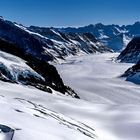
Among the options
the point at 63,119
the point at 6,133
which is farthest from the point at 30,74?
the point at 6,133

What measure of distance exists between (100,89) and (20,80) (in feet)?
118

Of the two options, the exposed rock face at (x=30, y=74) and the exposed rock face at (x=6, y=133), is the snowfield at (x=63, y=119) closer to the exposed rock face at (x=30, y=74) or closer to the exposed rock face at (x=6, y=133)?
the exposed rock face at (x=6, y=133)

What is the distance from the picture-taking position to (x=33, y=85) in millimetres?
61000

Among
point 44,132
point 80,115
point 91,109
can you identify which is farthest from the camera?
point 91,109

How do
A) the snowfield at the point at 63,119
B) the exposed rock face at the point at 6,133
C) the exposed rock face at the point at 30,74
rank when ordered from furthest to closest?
the exposed rock face at the point at 30,74
the snowfield at the point at 63,119
the exposed rock face at the point at 6,133

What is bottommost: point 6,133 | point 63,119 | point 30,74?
point 6,133

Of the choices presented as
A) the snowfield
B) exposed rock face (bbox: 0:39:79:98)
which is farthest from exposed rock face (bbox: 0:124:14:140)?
exposed rock face (bbox: 0:39:79:98)

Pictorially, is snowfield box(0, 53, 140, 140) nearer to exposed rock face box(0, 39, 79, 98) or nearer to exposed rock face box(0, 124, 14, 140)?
exposed rock face box(0, 124, 14, 140)

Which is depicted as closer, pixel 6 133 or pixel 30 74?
pixel 6 133

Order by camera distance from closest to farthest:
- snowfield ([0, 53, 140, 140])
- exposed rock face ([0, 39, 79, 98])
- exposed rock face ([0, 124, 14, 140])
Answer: exposed rock face ([0, 124, 14, 140]), snowfield ([0, 53, 140, 140]), exposed rock face ([0, 39, 79, 98])

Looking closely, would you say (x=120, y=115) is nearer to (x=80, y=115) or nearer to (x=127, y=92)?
(x=80, y=115)

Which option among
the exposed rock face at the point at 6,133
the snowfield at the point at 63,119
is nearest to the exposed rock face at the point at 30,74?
the snowfield at the point at 63,119

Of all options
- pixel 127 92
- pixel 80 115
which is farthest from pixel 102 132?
pixel 127 92

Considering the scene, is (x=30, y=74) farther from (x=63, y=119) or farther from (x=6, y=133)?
(x=6, y=133)
